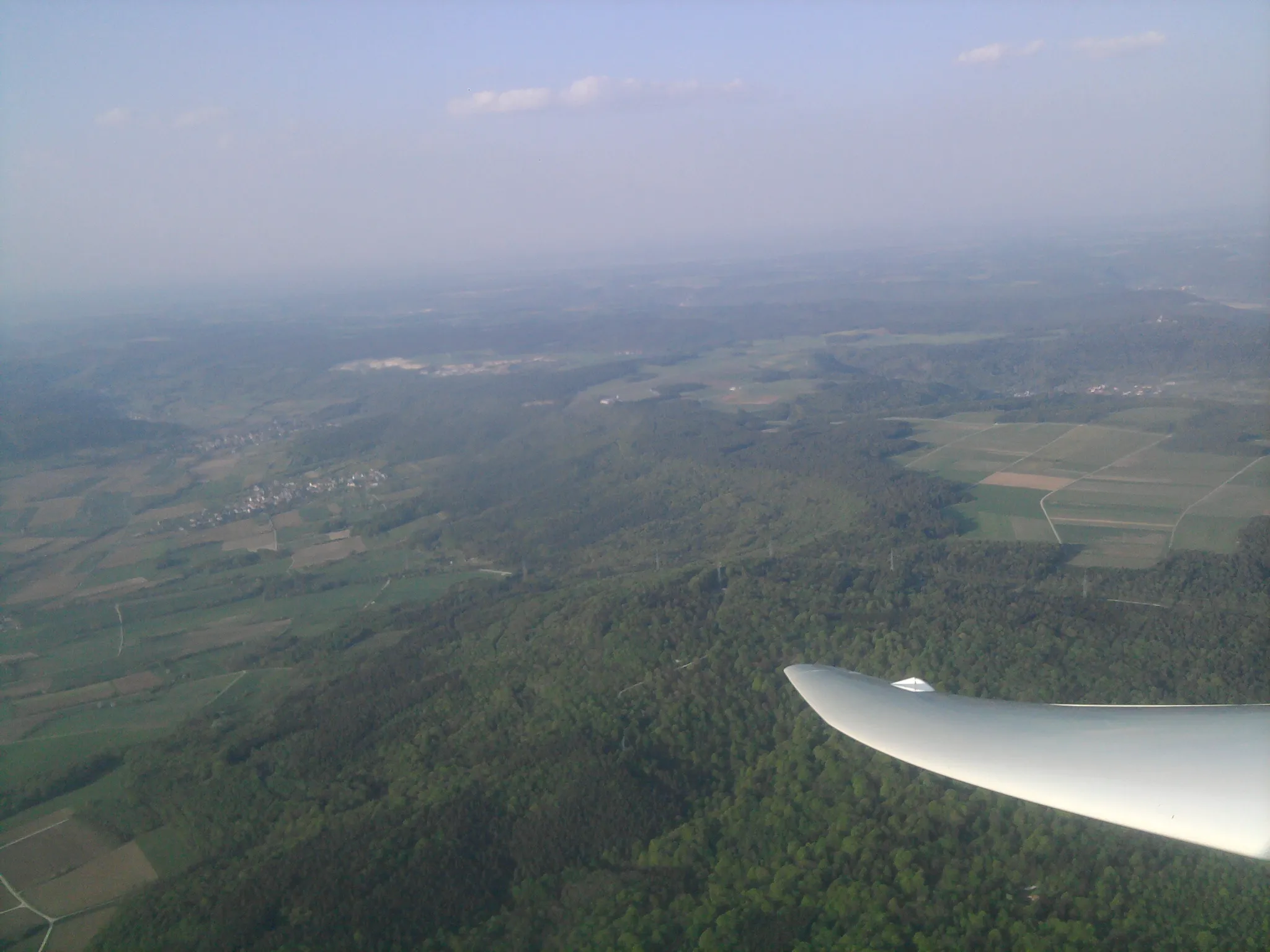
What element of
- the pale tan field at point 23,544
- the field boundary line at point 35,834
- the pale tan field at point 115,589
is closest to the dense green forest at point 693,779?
the field boundary line at point 35,834

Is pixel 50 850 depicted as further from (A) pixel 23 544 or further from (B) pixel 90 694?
(A) pixel 23 544

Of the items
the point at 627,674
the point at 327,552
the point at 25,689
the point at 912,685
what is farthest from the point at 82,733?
the point at 912,685

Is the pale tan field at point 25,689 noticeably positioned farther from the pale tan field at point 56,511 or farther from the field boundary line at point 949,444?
the field boundary line at point 949,444

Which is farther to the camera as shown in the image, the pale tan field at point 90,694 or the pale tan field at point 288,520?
the pale tan field at point 288,520

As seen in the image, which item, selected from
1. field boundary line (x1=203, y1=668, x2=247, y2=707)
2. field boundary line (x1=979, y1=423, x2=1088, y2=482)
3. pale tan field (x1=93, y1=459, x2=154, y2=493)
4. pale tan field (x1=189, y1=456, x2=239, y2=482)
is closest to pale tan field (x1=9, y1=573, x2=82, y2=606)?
field boundary line (x1=203, y1=668, x2=247, y2=707)

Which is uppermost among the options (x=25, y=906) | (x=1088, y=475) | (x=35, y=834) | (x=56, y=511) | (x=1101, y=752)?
(x=1101, y=752)

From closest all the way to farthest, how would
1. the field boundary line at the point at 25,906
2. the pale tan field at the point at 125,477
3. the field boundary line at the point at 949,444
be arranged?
the field boundary line at the point at 25,906 → the field boundary line at the point at 949,444 → the pale tan field at the point at 125,477

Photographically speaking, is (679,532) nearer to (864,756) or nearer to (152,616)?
(152,616)
